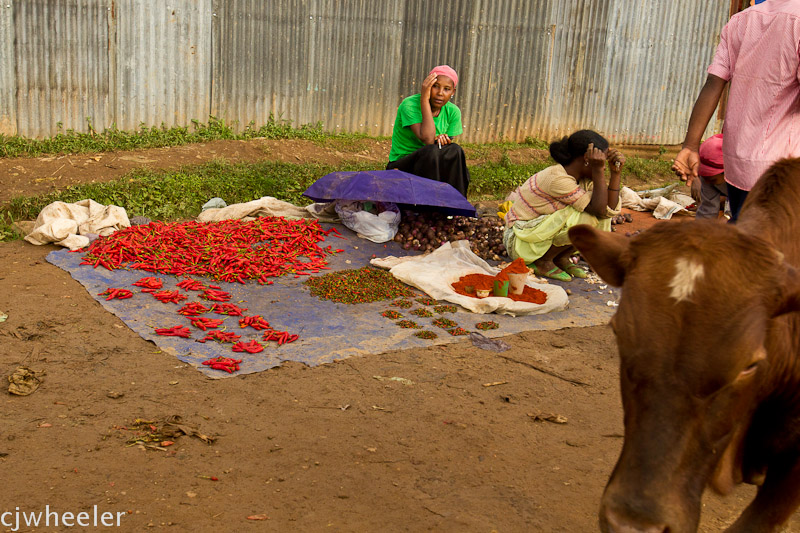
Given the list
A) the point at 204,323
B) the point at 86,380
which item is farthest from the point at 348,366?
the point at 86,380

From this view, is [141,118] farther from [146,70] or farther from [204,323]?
[204,323]

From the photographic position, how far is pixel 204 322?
561 cm

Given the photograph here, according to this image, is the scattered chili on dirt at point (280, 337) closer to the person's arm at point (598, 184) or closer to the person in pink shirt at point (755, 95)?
the person in pink shirt at point (755, 95)

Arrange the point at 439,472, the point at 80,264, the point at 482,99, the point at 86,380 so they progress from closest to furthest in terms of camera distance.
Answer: the point at 439,472 → the point at 86,380 → the point at 80,264 → the point at 482,99

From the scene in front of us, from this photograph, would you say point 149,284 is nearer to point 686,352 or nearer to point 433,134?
point 433,134

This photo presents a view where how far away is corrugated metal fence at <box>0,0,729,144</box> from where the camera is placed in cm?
994

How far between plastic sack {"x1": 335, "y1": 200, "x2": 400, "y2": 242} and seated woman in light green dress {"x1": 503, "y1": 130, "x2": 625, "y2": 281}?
49.6 inches

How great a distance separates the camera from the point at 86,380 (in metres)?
4.62

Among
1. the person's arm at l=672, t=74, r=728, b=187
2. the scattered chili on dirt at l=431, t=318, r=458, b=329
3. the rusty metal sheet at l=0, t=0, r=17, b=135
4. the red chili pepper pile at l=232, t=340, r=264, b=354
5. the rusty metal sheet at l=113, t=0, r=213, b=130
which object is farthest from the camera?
the rusty metal sheet at l=113, t=0, r=213, b=130

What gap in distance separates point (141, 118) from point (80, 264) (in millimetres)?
4538

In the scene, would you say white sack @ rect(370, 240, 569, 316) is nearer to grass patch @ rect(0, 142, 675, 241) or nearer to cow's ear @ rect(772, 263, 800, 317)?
grass patch @ rect(0, 142, 675, 241)

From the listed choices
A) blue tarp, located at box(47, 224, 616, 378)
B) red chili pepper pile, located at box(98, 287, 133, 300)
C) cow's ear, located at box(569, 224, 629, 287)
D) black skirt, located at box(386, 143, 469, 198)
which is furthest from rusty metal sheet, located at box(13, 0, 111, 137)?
cow's ear, located at box(569, 224, 629, 287)

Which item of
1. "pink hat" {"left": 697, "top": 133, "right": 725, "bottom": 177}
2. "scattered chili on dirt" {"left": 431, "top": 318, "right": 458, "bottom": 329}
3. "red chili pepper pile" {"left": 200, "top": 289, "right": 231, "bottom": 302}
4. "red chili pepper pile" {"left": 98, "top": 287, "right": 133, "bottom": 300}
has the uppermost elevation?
"pink hat" {"left": 697, "top": 133, "right": 725, "bottom": 177}

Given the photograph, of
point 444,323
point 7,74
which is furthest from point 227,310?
point 7,74
